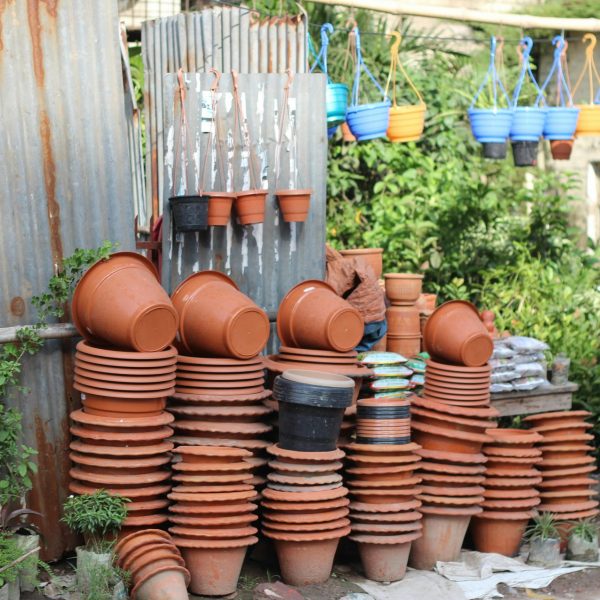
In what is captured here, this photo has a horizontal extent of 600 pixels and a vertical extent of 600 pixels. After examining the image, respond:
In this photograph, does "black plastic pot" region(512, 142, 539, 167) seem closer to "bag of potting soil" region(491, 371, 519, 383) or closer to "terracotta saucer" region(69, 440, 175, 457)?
"bag of potting soil" region(491, 371, 519, 383)

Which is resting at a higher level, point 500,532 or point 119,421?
point 119,421

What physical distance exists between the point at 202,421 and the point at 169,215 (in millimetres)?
1435

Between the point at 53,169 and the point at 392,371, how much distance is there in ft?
7.75

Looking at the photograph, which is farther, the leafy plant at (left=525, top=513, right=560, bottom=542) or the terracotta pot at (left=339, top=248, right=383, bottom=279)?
the terracotta pot at (left=339, top=248, right=383, bottom=279)

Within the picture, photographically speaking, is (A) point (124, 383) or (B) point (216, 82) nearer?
(A) point (124, 383)

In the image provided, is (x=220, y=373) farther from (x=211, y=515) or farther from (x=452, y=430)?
(x=452, y=430)

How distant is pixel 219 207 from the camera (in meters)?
6.36

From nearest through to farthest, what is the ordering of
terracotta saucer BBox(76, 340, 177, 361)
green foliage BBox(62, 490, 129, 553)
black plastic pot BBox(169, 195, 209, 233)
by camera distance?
green foliage BBox(62, 490, 129, 553) → terracotta saucer BBox(76, 340, 177, 361) → black plastic pot BBox(169, 195, 209, 233)

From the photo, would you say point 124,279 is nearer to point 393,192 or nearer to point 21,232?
point 21,232

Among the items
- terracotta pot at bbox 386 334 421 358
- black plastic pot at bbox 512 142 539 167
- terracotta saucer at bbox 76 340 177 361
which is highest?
black plastic pot at bbox 512 142 539 167

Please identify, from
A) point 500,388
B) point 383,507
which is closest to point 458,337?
point 500,388

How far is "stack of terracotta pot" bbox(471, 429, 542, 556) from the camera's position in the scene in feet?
21.5

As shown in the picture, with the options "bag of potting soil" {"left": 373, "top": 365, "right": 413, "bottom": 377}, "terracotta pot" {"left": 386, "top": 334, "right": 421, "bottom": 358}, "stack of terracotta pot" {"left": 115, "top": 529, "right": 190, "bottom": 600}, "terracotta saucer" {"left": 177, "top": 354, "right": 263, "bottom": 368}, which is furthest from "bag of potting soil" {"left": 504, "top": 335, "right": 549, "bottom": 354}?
"stack of terracotta pot" {"left": 115, "top": 529, "right": 190, "bottom": 600}

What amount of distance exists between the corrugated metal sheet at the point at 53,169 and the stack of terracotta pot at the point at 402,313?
7.43ft
